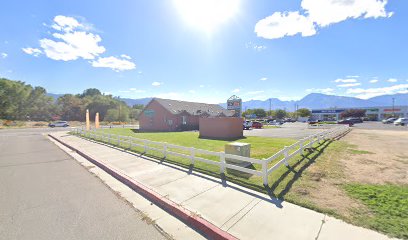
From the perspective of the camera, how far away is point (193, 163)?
9344mm

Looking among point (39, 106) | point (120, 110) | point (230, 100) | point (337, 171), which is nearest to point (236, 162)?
point (337, 171)

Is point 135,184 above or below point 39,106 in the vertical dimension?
below

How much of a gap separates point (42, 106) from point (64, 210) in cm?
8691

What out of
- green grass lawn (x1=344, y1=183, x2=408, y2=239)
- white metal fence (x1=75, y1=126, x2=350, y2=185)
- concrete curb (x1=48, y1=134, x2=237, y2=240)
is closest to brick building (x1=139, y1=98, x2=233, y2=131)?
white metal fence (x1=75, y1=126, x2=350, y2=185)

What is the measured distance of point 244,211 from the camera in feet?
16.6

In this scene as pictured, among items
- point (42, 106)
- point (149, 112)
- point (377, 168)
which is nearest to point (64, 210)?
point (377, 168)

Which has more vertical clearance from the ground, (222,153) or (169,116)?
(169,116)

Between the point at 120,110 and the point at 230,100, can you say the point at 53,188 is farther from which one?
the point at 120,110

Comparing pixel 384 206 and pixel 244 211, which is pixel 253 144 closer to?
pixel 384 206

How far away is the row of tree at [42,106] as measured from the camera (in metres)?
58.9

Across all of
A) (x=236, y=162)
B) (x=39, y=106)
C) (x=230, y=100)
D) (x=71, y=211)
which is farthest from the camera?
(x=39, y=106)

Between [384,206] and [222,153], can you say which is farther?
[222,153]

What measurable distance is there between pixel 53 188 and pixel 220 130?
16405 mm

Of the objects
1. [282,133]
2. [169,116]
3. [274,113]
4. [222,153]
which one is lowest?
[282,133]
